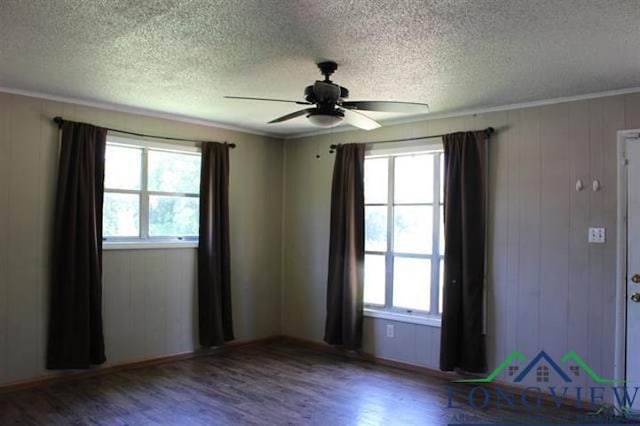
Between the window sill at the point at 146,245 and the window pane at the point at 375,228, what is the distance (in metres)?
1.76

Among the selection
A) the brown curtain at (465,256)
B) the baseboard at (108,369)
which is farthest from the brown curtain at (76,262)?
the brown curtain at (465,256)

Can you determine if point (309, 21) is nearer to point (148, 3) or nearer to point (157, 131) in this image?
point (148, 3)

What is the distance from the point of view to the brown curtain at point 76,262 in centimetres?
417

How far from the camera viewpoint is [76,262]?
166 inches

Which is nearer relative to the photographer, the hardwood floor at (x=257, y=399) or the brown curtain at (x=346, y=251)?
the hardwood floor at (x=257, y=399)

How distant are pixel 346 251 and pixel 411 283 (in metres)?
0.72

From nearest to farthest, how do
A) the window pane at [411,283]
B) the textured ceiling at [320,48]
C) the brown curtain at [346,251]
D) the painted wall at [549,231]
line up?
1. the textured ceiling at [320,48]
2. the painted wall at [549,231]
3. the window pane at [411,283]
4. the brown curtain at [346,251]

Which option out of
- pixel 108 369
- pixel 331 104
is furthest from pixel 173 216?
pixel 331 104

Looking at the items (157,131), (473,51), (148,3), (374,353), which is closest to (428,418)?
(374,353)

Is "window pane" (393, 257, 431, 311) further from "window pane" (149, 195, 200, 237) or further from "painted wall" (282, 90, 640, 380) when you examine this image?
"window pane" (149, 195, 200, 237)

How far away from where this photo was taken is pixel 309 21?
8.37 ft

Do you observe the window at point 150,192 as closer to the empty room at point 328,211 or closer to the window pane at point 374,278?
the empty room at point 328,211

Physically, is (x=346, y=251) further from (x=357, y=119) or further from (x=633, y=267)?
(x=633, y=267)

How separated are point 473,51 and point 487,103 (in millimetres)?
1372
